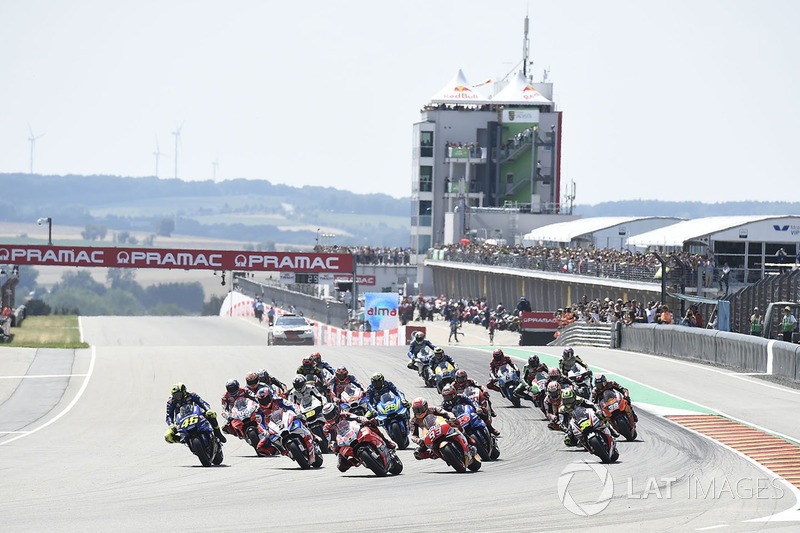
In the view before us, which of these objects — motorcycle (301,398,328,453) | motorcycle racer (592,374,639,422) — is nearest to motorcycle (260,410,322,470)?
motorcycle (301,398,328,453)

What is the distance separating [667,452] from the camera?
65.8ft

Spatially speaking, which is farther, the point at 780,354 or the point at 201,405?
the point at 780,354

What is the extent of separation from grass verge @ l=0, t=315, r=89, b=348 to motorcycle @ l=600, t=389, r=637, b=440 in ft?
114

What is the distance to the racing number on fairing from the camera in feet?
61.0

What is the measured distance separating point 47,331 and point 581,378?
49344mm

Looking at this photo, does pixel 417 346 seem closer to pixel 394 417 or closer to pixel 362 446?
pixel 394 417

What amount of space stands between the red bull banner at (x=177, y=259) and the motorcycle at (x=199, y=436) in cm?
4063

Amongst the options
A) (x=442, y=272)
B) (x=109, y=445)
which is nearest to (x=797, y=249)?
(x=109, y=445)

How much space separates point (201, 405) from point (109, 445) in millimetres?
4292

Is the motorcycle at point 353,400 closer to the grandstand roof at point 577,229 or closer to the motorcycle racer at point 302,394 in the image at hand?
the motorcycle racer at point 302,394

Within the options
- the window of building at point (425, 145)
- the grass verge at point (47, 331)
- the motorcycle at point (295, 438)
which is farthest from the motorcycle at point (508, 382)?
the window of building at point (425, 145)

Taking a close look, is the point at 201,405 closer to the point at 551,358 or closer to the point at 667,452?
the point at 667,452

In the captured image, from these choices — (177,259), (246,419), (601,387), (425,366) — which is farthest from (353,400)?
(177,259)

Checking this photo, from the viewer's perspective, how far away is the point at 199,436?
18.6m
